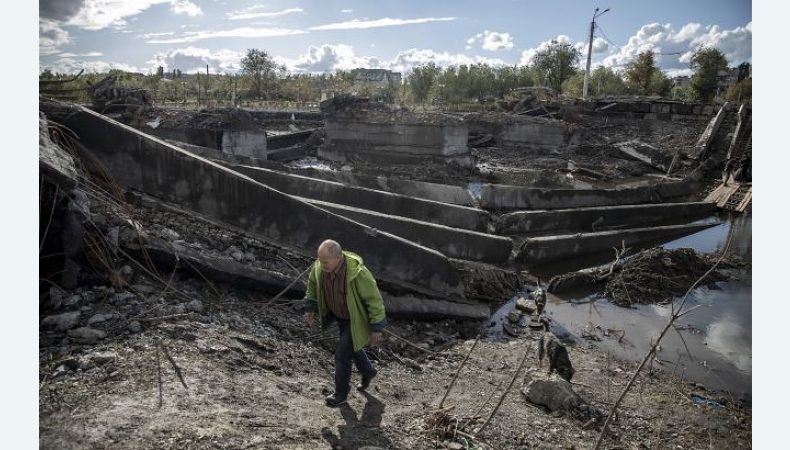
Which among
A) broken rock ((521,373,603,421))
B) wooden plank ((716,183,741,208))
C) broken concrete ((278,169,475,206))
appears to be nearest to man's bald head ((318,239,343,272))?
broken rock ((521,373,603,421))

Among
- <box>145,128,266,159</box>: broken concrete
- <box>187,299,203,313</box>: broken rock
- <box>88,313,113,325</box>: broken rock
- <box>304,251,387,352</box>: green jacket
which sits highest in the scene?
<box>145,128,266,159</box>: broken concrete

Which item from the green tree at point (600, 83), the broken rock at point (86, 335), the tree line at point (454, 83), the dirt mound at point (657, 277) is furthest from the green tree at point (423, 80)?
the broken rock at point (86, 335)

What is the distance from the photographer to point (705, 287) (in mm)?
8445

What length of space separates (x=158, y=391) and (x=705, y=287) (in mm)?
8976

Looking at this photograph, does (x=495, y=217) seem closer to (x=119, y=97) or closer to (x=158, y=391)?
(x=158, y=391)

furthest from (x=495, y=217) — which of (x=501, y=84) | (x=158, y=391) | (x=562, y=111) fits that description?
(x=501, y=84)

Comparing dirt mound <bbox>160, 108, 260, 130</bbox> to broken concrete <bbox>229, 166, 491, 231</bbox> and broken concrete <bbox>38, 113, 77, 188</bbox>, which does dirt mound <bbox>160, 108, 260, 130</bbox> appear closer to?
broken concrete <bbox>229, 166, 491, 231</bbox>

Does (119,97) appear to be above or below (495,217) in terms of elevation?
above

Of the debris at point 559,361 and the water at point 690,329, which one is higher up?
the debris at point 559,361

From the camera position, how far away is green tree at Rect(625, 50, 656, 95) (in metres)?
37.0

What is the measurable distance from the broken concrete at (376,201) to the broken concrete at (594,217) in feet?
3.61

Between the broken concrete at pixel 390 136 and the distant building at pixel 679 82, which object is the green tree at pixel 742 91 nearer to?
the broken concrete at pixel 390 136

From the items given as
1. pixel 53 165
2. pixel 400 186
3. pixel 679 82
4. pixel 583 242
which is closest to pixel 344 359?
pixel 53 165

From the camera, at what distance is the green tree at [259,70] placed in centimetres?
3300
